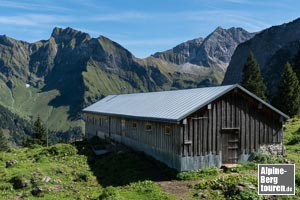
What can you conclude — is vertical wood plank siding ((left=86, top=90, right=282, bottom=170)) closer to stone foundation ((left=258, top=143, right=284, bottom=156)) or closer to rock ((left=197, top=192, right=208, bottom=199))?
stone foundation ((left=258, top=143, right=284, bottom=156))

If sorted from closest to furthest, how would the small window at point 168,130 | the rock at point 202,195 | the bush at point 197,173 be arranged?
the rock at point 202,195 < the bush at point 197,173 < the small window at point 168,130

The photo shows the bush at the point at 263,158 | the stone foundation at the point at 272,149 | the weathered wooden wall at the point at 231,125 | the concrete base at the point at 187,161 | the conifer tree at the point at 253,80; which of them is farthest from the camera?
the conifer tree at the point at 253,80

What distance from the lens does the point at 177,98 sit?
111 feet

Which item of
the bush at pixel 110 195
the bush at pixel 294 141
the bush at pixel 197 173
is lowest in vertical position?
the bush at pixel 110 195

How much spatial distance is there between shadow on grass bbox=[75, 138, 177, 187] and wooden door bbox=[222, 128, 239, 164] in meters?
4.59

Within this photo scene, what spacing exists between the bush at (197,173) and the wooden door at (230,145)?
6.73ft

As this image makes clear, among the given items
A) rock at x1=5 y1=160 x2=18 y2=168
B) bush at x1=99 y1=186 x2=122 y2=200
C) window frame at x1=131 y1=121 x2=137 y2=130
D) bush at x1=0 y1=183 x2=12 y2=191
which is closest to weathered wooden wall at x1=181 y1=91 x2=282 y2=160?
bush at x1=99 y1=186 x2=122 y2=200

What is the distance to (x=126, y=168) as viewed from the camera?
3073 cm

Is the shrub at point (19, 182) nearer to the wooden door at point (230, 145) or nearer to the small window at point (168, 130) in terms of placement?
the small window at point (168, 130)

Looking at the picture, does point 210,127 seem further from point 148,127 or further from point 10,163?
point 10,163

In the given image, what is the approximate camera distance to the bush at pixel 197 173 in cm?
2670

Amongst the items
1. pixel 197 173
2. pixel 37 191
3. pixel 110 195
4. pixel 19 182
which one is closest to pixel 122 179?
pixel 197 173

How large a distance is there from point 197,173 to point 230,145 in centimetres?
412

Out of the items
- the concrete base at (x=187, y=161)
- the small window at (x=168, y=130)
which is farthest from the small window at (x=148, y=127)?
the small window at (x=168, y=130)
